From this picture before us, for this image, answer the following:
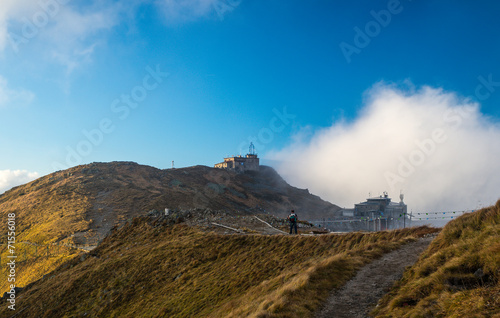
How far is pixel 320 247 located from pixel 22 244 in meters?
43.2

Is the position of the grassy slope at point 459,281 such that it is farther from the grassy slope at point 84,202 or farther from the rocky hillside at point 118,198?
the grassy slope at point 84,202

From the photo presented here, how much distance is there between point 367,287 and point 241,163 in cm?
12424

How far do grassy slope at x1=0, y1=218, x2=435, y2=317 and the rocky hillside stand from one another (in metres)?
14.8

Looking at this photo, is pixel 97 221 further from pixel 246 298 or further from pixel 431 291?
pixel 431 291

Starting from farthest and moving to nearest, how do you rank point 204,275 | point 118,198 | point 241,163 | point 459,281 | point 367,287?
point 241,163 < point 118,198 < point 204,275 < point 367,287 < point 459,281

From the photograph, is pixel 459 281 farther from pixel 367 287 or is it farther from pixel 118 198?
pixel 118 198

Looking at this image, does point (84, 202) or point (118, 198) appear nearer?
point (84, 202)

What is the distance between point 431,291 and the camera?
7.91m

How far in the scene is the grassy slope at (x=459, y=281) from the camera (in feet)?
21.9

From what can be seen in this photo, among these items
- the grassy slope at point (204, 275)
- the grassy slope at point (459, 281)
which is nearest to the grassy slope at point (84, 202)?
the grassy slope at point (204, 275)

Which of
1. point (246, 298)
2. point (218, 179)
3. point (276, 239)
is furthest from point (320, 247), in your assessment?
point (218, 179)

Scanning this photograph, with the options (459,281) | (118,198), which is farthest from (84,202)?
(459,281)

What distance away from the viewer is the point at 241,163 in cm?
13425

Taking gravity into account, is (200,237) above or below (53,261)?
above
